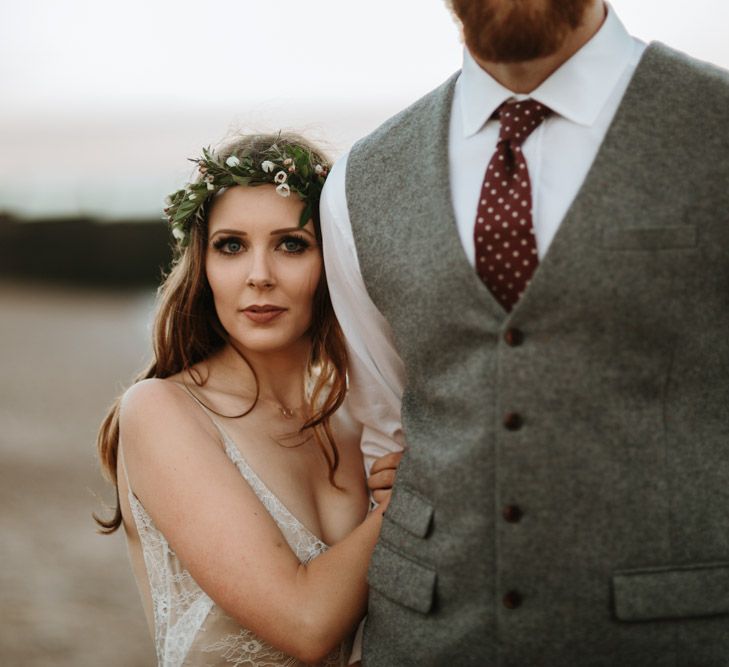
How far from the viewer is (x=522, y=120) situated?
192 cm

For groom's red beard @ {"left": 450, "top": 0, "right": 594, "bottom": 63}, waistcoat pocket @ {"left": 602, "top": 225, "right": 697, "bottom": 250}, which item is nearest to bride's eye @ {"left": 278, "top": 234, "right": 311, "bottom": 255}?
groom's red beard @ {"left": 450, "top": 0, "right": 594, "bottom": 63}

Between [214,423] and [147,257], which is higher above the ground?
[214,423]

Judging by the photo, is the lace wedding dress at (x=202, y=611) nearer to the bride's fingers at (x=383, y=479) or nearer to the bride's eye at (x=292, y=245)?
the bride's fingers at (x=383, y=479)

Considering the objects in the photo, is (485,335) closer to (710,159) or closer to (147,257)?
(710,159)

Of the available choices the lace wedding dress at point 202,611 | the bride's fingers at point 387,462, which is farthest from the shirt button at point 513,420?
the lace wedding dress at point 202,611

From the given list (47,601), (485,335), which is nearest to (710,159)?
(485,335)

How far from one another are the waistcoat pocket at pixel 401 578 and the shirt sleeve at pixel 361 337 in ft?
1.20

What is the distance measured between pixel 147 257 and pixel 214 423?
21.0 metres

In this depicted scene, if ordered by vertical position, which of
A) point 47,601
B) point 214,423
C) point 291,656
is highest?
point 214,423

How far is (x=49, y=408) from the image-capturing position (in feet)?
42.1

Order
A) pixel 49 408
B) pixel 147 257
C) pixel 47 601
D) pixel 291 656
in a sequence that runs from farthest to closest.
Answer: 1. pixel 147 257
2. pixel 49 408
3. pixel 47 601
4. pixel 291 656

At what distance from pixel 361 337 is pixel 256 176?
57cm

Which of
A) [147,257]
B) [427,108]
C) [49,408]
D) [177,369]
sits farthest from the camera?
[147,257]

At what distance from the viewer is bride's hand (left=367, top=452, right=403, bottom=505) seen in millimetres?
2340
